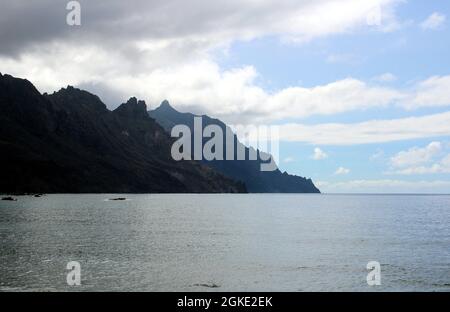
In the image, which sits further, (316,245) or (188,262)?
(316,245)

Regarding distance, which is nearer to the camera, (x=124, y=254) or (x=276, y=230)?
(x=124, y=254)

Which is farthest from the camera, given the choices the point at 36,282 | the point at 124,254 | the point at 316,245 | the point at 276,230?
the point at 276,230

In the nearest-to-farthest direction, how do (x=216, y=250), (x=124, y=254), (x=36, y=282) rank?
(x=36, y=282), (x=124, y=254), (x=216, y=250)

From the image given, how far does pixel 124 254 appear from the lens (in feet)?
269
